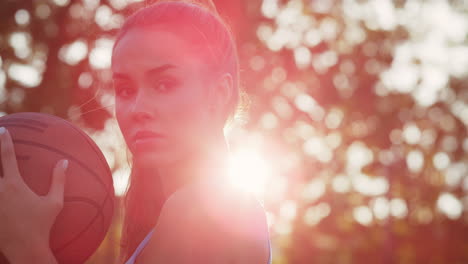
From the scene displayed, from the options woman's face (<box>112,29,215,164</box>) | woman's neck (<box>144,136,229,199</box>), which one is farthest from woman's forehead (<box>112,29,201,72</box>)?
woman's neck (<box>144,136,229,199</box>)

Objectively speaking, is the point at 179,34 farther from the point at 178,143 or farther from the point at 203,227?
the point at 203,227

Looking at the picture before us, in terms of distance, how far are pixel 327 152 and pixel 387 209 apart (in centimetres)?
389

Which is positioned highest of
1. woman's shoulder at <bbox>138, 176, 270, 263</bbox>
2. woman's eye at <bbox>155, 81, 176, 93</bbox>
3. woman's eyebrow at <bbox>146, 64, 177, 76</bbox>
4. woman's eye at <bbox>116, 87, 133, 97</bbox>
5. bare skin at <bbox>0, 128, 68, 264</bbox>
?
woman's eyebrow at <bbox>146, 64, 177, 76</bbox>

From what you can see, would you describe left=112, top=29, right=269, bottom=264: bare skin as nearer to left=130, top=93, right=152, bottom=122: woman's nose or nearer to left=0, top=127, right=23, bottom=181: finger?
left=130, top=93, right=152, bottom=122: woman's nose

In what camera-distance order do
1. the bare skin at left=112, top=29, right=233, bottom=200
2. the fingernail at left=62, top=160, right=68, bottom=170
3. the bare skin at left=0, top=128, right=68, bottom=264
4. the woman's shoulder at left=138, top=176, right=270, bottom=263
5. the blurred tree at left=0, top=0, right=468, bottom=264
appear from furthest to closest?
1. the blurred tree at left=0, top=0, right=468, bottom=264
2. the fingernail at left=62, top=160, right=68, bottom=170
3. the bare skin at left=112, top=29, right=233, bottom=200
4. the bare skin at left=0, top=128, right=68, bottom=264
5. the woman's shoulder at left=138, top=176, right=270, bottom=263

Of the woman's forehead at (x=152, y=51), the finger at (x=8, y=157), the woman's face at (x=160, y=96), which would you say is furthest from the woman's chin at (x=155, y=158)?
the finger at (x=8, y=157)

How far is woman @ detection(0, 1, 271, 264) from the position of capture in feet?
8.32

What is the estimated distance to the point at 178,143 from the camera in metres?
2.80

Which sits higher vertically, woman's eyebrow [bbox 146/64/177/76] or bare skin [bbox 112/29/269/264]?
woman's eyebrow [bbox 146/64/177/76]

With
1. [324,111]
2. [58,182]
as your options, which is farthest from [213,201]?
[324,111]

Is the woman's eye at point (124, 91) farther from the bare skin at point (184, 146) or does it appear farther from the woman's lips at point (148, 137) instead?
the woman's lips at point (148, 137)

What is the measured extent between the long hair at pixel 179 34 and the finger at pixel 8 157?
752 millimetres

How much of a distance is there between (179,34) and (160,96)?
0.36 meters

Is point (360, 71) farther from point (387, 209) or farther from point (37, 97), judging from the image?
point (37, 97)
